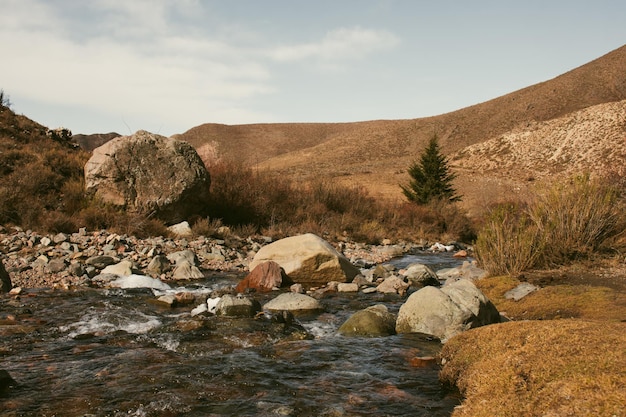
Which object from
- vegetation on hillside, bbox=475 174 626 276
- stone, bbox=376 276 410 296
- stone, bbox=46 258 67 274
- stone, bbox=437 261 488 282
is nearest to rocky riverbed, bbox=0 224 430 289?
stone, bbox=46 258 67 274

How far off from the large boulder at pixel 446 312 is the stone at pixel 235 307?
2341 millimetres

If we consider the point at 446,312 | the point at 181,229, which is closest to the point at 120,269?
the point at 181,229

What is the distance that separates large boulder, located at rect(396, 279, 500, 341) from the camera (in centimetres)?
607

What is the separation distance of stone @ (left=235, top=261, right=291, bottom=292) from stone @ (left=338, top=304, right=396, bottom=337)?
3062 mm

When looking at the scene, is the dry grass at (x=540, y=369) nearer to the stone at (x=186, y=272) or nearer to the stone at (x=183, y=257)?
the stone at (x=186, y=272)

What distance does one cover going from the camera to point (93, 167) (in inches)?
550

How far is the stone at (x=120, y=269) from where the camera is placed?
9.63m

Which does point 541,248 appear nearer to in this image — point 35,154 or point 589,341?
point 589,341

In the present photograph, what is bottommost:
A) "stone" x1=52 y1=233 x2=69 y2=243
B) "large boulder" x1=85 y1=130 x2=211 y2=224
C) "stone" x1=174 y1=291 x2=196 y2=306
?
"stone" x1=174 y1=291 x2=196 y2=306

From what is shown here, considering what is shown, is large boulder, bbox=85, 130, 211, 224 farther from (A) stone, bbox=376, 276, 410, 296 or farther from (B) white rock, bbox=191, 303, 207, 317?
(A) stone, bbox=376, 276, 410, 296

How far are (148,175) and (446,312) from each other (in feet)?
35.7

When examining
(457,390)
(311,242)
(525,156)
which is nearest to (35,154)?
(311,242)

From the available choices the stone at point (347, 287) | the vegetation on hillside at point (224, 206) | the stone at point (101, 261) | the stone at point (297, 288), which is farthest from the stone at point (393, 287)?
the vegetation on hillside at point (224, 206)

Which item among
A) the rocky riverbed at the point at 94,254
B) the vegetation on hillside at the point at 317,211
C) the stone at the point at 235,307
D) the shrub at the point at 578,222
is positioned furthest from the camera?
the vegetation on hillside at the point at 317,211
